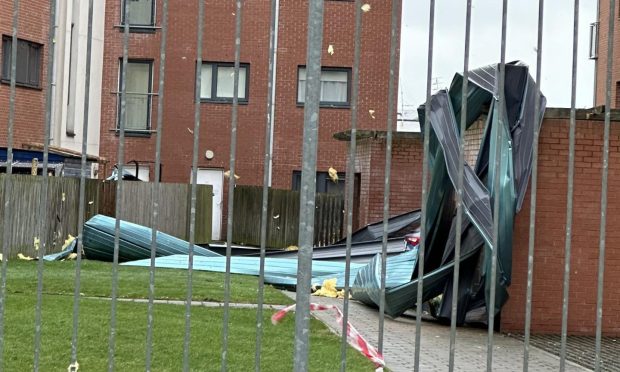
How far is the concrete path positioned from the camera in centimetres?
980

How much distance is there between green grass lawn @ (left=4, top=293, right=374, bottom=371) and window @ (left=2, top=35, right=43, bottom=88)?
1541cm

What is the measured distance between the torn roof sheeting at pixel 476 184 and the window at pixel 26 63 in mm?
15936

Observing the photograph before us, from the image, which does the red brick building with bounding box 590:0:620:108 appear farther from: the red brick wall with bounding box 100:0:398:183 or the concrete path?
the concrete path

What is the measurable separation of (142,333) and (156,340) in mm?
388

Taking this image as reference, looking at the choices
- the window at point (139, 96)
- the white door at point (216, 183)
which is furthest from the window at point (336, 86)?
the window at point (139, 96)

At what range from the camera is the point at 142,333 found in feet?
32.9

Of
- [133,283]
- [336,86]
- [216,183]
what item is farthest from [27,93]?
[133,283]

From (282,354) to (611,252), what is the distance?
5229 mm

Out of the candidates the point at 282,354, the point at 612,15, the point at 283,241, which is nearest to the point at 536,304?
the point at 282,354

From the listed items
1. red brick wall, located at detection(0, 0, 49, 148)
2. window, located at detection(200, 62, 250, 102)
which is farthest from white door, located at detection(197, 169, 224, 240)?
red brick wall, located at detection(0, 0, 49, 148)

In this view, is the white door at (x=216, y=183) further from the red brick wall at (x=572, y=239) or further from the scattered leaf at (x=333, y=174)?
the red brick wall at (x=572, y=239)

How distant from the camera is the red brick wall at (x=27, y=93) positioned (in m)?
26.5

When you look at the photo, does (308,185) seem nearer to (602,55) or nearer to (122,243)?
(122,243)

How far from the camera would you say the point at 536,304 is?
498 inches
